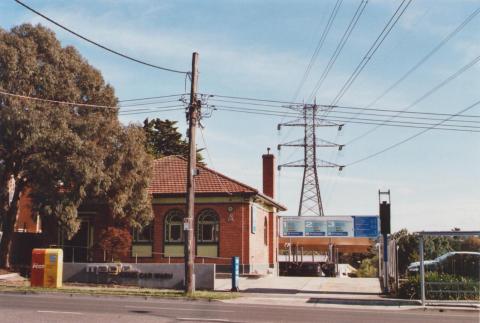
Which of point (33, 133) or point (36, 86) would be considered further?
point (36, 86)

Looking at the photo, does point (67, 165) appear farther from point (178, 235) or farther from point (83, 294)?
point (178, 235)

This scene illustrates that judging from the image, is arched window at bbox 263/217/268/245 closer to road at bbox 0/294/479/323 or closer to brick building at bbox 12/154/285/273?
brick building at bbox 12/154/285/273

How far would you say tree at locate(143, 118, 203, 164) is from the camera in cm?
6003

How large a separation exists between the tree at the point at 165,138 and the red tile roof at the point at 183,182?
2294cm

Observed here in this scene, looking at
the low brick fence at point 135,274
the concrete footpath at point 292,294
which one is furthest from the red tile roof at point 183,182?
the low brick fence at point 135,274

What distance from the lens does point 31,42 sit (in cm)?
2830

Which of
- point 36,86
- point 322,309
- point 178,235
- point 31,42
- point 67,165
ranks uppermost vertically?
point 31,42

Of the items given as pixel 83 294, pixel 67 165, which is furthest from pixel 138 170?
pixel 83 294

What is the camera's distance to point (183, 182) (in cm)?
3466

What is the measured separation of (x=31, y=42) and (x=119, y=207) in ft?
28.6

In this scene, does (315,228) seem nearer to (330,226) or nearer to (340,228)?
(330,226)

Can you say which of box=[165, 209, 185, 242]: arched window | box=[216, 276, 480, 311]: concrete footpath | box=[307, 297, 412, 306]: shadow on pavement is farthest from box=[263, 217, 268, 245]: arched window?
box=[307, 297, 412, 306]: shadow on pavement

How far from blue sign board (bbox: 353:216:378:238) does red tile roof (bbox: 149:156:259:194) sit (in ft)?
56.5

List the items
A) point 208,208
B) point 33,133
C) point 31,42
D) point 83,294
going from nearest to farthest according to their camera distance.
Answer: point 83,294 < point 33,133 < point 31,42 < point 208,208
